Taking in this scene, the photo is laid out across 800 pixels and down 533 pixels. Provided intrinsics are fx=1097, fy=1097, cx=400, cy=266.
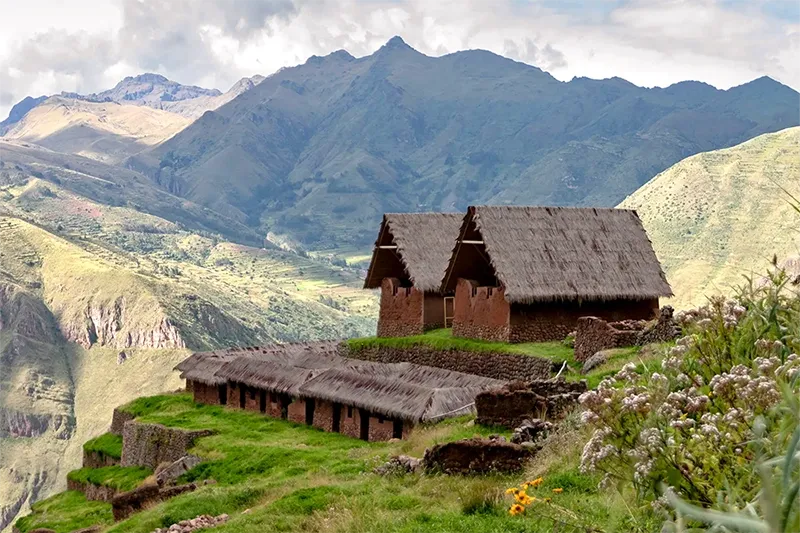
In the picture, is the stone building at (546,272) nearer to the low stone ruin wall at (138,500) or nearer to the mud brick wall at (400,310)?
the mud brick wall at (400,310)

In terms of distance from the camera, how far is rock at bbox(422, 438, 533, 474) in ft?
42.6

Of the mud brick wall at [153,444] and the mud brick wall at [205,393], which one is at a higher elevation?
the mud brick wall at [205,393]

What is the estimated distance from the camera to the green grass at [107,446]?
119 feet

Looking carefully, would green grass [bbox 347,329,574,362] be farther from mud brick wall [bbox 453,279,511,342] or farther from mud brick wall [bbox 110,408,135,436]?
mud brick wall [bbox 110,408,135,436]

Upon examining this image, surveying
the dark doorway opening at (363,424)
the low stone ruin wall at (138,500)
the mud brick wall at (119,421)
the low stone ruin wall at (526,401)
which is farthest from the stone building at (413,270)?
the low stone ruin wall at (526,401)

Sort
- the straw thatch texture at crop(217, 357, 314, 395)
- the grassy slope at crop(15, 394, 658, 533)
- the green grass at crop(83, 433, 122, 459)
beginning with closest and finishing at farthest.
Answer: the grassy slope at crop(15, 394, 658, 533)
the straw thatch texture at crop(217, 357, 314, 395)
the green grass at crop(83, 433, 122, 459)

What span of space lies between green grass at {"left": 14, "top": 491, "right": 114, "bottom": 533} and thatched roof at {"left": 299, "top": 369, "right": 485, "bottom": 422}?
18.1ft

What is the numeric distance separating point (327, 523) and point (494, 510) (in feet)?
7.01

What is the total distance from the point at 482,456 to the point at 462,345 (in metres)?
13.2

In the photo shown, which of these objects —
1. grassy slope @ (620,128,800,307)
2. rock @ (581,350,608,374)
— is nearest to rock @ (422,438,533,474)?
rock @ (581,350,608,374)

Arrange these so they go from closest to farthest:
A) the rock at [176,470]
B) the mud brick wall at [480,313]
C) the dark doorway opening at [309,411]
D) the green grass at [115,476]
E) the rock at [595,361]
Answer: the rock at [595,361] → the rock at [176,470] → the mud brick wall at [480,313] → the dark doorway opening at [309,411] → the green grass at [115,476]

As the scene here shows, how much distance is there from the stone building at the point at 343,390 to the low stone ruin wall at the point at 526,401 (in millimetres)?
3468

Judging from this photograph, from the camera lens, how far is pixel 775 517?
103 inches

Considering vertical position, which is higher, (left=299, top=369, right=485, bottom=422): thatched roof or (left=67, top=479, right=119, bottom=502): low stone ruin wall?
(left=299, top=369, right=485, bottom=422): thatched roof
